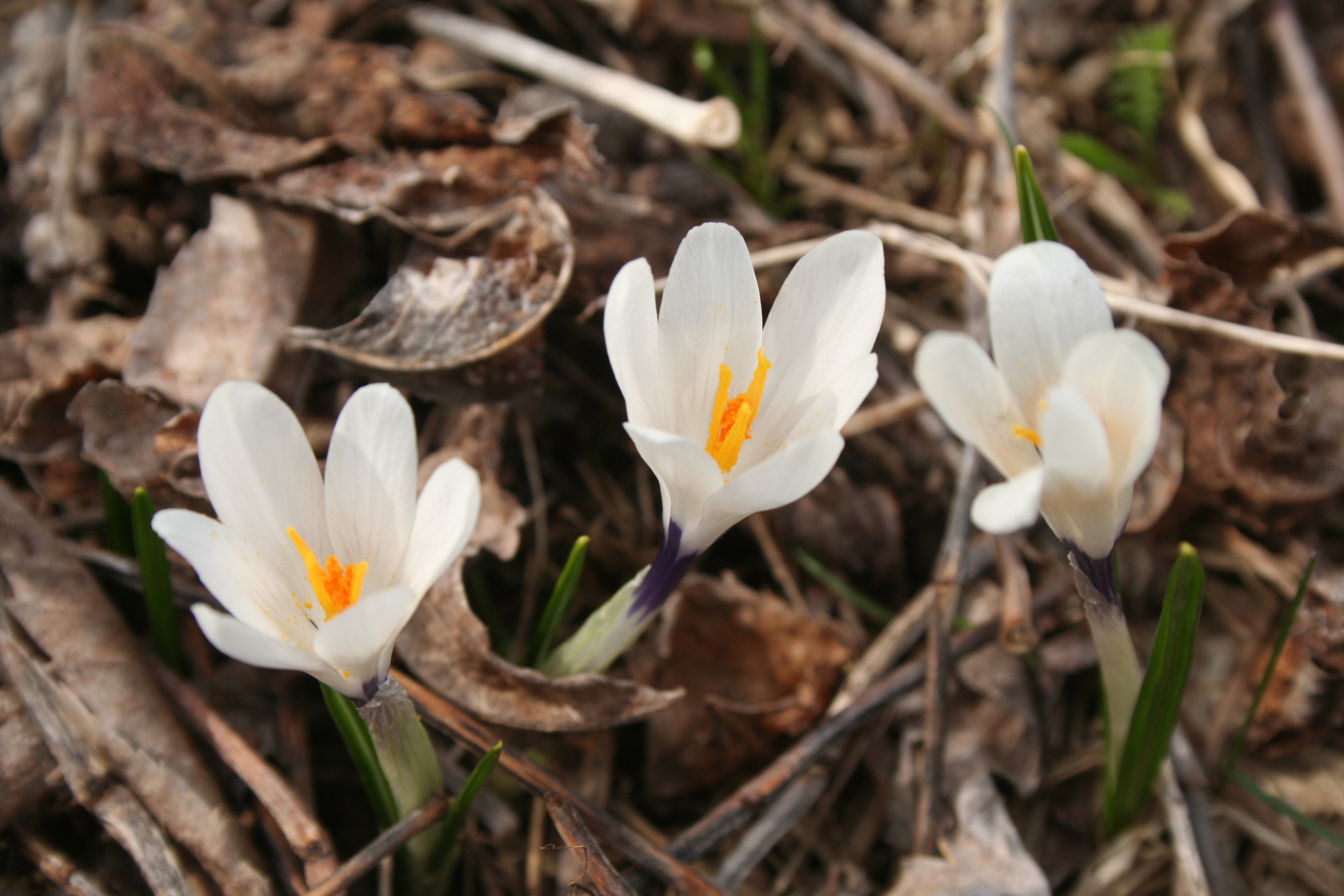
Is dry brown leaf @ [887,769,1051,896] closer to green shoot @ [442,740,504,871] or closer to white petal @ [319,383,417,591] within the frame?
green shoot @ [442,740,504,871]

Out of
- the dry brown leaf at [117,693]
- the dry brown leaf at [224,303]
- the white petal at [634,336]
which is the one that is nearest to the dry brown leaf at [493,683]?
the dry brown leaf at [117,693]

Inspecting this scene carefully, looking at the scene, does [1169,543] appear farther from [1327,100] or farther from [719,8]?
[719,8]

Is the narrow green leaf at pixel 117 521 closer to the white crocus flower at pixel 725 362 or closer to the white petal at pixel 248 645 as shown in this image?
the white petal at pixel 248 645

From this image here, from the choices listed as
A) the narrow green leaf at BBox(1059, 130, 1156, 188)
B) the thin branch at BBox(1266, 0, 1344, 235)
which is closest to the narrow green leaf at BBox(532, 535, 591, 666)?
the narrow green leaf at BBox(1059, 130, 1156, 188)

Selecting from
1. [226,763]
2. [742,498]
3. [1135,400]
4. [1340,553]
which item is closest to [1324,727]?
[1340,553]

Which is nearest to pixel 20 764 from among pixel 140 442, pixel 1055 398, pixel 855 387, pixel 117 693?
pixel 117 693

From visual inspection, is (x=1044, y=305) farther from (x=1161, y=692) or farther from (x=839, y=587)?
(x=839, y=587)
